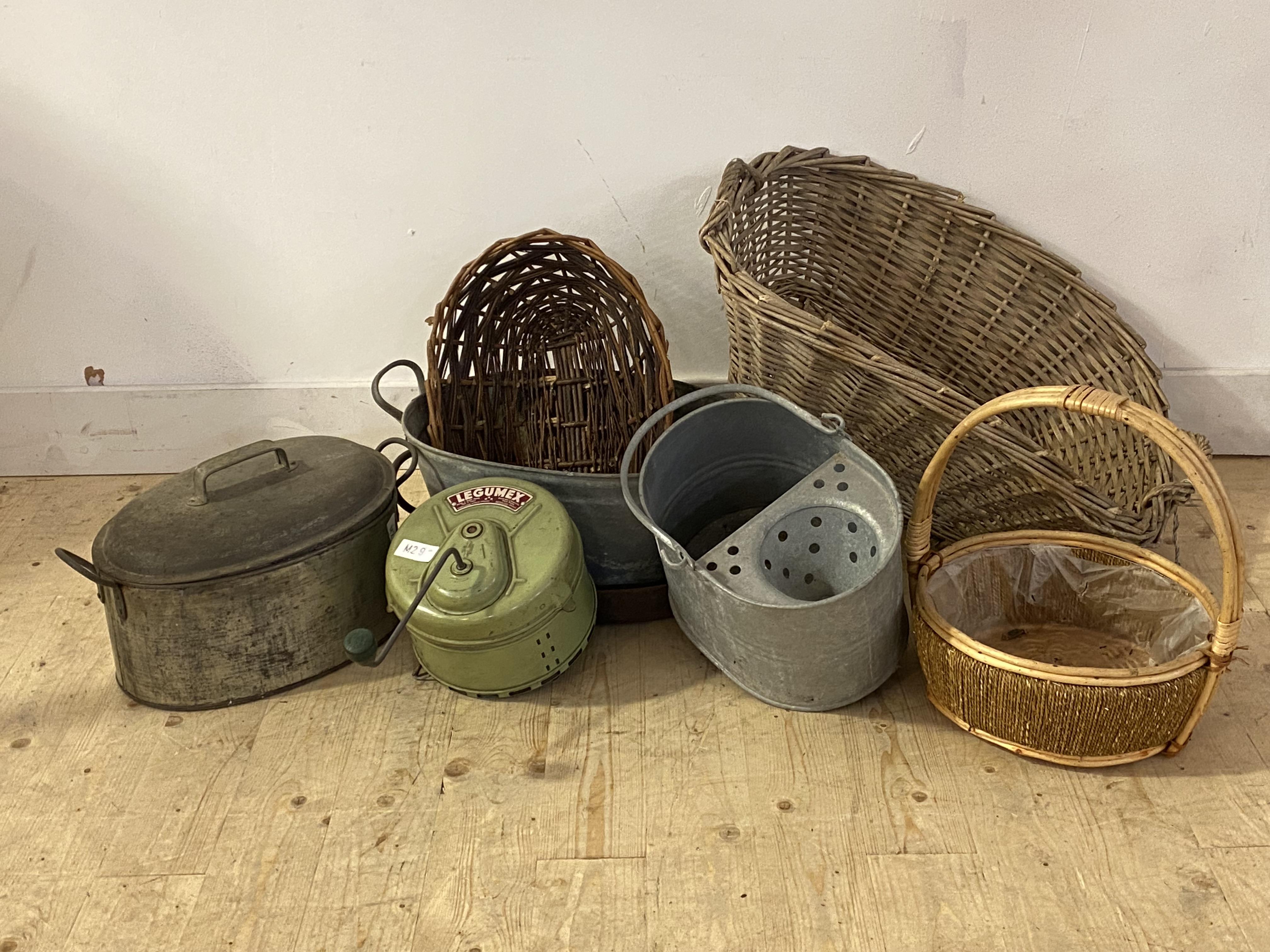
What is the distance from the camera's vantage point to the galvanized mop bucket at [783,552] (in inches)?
54.7

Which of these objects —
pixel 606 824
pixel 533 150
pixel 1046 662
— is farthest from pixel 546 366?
pixel 1046 662

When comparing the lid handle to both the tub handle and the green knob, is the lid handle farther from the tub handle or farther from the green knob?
the green knob

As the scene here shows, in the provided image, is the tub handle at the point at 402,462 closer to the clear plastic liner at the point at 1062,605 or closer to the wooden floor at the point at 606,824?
the wooden floor at the point at 606,824

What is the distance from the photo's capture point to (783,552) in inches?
59.1

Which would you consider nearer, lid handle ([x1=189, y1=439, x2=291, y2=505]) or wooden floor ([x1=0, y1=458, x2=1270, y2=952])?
wooden floor ([x1=0, y1=458, x2=1270, y2=952])

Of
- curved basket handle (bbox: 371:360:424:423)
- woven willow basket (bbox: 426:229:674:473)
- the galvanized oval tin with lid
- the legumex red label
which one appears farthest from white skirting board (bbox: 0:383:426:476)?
the legumex red label

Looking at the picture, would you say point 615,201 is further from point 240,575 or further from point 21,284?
point 21,284

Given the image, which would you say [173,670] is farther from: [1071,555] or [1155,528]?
[1155,528]

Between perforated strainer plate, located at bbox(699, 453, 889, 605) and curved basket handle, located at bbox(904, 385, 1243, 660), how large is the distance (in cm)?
23

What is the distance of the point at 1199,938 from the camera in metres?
1.15

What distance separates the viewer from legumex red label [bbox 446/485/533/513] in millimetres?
1539

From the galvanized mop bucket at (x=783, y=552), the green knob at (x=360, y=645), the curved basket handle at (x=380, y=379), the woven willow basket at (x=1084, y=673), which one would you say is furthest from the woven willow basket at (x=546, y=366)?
the woven willow basket at (x=1084, y=673)

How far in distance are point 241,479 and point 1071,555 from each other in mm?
1205

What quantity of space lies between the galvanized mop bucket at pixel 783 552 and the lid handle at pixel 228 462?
53cm
